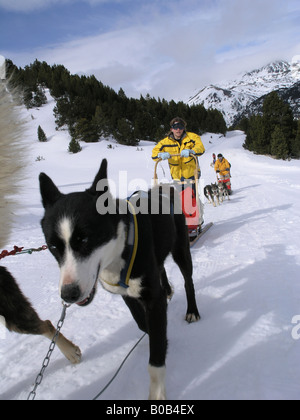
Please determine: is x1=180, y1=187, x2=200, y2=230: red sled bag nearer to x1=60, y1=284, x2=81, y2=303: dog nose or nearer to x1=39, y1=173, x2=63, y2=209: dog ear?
x1=39, y1=173, x2=63, y2=209: dog ear

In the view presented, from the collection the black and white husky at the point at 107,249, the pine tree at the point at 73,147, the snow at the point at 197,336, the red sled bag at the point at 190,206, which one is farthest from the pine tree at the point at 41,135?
the black and white husky at the point at 107,249

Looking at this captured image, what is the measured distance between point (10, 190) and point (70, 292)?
73 centimetres

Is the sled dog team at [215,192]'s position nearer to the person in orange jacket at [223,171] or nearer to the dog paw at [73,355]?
the person in orange jacket at [223,171]

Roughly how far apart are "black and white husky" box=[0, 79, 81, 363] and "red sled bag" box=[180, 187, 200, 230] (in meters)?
3.32

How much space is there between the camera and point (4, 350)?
2.19m

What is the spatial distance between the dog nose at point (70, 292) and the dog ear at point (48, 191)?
1.81 feet

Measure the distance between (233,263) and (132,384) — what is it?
7.50ft

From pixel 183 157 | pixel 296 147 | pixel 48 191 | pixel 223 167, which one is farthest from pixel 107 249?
pixel 296 147

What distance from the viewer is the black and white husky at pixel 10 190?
157cm

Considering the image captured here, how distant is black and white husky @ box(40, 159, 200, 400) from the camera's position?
144 cm

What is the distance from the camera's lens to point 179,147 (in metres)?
4.87

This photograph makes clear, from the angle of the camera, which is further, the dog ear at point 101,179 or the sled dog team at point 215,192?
the sled dog team at point 215,192

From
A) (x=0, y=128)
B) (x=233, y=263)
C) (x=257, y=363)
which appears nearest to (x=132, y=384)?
(x=257, y=363)
